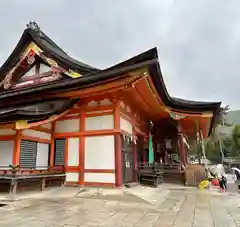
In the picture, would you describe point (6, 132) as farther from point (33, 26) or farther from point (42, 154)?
point (33, 26)

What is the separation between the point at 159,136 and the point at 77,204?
34.0 ft

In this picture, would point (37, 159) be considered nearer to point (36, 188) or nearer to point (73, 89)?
point (36, 188)

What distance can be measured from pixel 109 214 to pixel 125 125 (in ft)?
17.6

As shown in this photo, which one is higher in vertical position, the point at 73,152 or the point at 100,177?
the point at 73,152

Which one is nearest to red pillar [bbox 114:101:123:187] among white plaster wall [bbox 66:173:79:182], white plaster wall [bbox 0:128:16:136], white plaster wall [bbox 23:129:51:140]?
white plaster wall [bbox 66:173:79:182]

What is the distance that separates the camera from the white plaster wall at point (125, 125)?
31.7ft

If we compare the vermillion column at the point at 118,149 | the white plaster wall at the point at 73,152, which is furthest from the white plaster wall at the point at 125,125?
the white plaster wall at the point at 73,152

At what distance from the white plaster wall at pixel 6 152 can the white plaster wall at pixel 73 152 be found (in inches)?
91.4

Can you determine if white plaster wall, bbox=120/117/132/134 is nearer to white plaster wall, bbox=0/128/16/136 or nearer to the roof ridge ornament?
white plaster wall, bbox=0/128/16/136

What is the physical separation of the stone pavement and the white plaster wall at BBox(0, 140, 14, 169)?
2.29 meters

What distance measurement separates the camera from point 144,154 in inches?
546

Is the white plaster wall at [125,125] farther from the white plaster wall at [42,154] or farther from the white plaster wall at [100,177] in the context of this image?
the white plaster wall at [42,154]

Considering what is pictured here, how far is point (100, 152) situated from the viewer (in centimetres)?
901

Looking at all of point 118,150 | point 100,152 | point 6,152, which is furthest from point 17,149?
point 118,150
